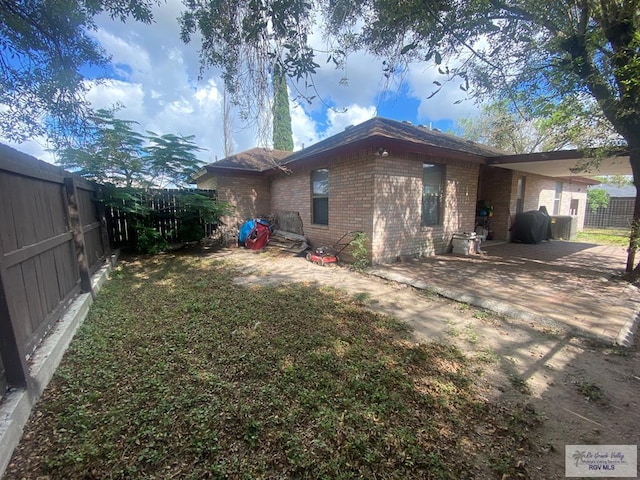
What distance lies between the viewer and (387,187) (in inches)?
243

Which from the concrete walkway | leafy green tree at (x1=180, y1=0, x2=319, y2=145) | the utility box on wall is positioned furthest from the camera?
the utility box on wall

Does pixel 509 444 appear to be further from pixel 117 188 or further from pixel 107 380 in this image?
pixel 117 188

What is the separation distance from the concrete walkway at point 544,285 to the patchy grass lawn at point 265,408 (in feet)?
6.03

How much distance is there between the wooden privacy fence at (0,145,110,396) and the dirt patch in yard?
3.34 metres

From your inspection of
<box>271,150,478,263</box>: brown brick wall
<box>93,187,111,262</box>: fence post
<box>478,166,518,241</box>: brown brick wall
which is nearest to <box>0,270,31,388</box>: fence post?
<box>93,187,111,262</box>: fence post

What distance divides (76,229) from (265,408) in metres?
3.88

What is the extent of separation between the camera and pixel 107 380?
7.33 feet

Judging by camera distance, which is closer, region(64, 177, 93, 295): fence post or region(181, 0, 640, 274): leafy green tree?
region(181, 0, 640, 274): leafy green tree

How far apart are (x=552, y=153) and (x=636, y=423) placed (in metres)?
7.00

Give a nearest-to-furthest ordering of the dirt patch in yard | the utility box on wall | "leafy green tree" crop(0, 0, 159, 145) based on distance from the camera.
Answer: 1. the dirt patch in yard
2. "leafy green tree" crop(0, 0, 159, 145)
3. the utility box on wall

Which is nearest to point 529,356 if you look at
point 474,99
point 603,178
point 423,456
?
point 423,456

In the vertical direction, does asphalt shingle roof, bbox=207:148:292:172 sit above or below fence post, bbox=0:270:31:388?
above

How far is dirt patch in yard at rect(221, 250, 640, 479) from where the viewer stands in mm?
1755

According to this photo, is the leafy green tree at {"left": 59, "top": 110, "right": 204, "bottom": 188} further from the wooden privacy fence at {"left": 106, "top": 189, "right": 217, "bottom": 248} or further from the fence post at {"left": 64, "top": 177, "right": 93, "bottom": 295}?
the fence post at {"left": 64, "top": 177, "right": 93, "bottom": 295}
